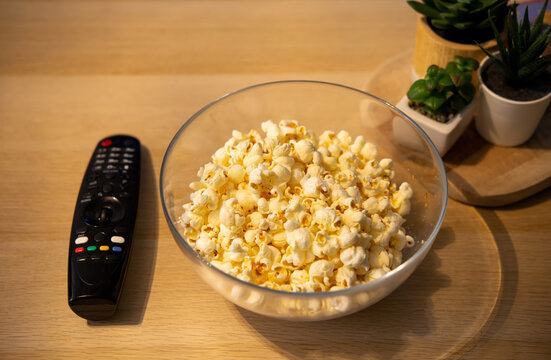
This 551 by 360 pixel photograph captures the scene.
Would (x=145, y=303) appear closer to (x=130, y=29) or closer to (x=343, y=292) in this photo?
(x=343, y=292)

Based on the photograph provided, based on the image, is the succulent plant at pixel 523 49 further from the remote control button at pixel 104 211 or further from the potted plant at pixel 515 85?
the remote control button at pixel 104 211

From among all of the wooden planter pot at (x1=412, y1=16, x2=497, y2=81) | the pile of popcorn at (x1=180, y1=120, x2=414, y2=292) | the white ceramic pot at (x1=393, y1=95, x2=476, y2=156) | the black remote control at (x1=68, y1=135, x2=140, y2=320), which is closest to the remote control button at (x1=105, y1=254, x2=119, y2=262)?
the black remote control at (x1=68, y1=135, x2=140, y2=320)

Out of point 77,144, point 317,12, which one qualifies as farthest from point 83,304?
point 317,12

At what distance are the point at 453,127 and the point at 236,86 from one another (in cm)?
45

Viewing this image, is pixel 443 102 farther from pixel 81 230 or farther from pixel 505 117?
pixel 81 230

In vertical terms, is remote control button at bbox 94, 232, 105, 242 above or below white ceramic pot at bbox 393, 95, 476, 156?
below

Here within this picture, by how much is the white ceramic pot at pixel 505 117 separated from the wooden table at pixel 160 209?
0.37 ft

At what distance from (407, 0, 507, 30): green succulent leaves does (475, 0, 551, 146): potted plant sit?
40mm

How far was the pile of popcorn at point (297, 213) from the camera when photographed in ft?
1.89

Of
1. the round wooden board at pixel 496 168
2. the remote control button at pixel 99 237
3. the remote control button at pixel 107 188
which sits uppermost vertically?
the remote control button at pixel 107 188

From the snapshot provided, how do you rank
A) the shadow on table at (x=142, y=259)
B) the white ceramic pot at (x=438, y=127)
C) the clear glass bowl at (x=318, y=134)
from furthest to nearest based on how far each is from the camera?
the white ceramic pot at (x=438, y=127), the shadow on table at (x=142, y=259), the clear glass bowl at (x=318, y=134)

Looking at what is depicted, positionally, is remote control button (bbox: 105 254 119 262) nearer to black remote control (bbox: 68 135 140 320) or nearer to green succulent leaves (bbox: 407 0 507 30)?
black remote control (bbox: 68 135 140 320)

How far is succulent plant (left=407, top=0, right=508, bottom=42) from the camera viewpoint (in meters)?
0.77

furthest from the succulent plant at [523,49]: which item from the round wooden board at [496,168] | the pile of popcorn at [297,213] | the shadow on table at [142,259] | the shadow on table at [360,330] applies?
the shadow on table at [142,259]
